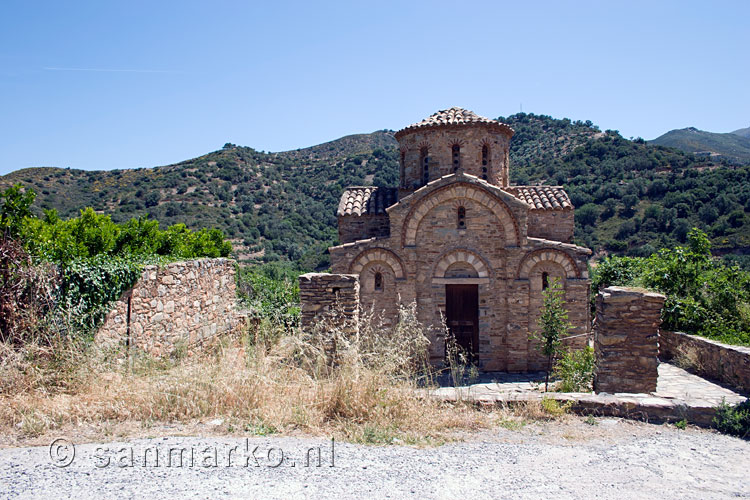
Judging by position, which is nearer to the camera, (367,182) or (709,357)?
(709,357)

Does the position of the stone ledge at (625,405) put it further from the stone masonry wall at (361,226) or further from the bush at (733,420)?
the stone masonry wall at (361,226)

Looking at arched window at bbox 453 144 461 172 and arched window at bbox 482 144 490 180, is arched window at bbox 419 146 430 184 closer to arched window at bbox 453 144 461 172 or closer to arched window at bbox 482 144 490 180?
arched window at bbox 453 144 461 172

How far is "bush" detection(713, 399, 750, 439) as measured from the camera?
5.20 m

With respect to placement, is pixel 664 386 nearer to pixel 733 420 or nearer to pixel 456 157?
pixel 733 420

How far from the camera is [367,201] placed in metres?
14.7

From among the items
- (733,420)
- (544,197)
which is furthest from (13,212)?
(544,197)

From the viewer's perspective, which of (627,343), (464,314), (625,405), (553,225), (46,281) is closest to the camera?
A: (625,405)

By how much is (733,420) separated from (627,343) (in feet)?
8.36

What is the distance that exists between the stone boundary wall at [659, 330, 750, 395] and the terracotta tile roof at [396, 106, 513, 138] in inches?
290

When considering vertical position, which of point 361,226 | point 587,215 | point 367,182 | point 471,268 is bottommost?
point 471,268

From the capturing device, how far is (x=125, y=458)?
4008 mm

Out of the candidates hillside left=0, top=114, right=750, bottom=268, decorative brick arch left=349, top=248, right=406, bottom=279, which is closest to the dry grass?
decorative brick arch left=349, top=248, right=406, bottom=279

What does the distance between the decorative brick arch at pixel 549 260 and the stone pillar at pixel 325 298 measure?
6841mm

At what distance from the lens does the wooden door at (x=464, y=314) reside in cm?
1325
